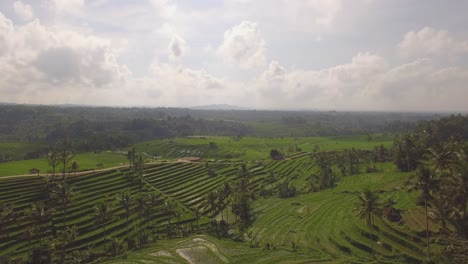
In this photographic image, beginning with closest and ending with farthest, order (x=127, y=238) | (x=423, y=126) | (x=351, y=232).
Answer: (x=351, y=232)
(x=127, y=238)
(x=423, y=126)

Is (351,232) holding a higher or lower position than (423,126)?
lower

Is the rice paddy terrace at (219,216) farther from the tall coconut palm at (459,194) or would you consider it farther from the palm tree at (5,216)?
the tall coconut palm at (459,194)

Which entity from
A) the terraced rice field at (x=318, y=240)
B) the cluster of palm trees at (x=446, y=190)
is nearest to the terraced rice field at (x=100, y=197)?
the terraced rice field at (x=318, y=240)

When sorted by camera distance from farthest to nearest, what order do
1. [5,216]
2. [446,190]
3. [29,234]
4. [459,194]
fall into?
[29,234] < [5,216] < [446,190] < [459,194]

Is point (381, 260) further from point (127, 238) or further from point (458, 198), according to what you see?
point (127, 238)

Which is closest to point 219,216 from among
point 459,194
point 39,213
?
point 39,213

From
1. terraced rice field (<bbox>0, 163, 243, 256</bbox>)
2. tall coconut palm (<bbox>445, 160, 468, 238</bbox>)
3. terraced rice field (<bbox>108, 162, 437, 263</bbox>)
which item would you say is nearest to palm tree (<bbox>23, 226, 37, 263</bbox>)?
terraced rice field (<bbox>0, 163, 243, 256</bbox>)

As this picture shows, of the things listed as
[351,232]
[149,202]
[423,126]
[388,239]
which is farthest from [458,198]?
Result: [423,126]

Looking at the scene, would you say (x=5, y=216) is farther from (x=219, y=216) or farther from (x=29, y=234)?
(x=219, y=216)
